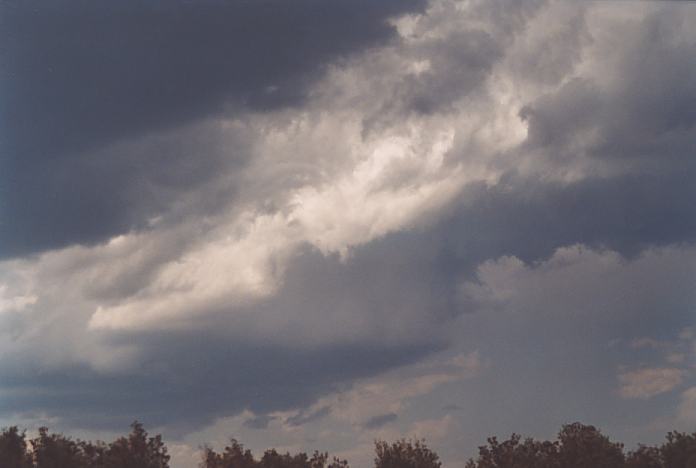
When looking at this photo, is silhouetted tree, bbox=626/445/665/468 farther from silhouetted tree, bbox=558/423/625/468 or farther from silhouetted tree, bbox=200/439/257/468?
silhouetted tree, bbox=200/439/257/468

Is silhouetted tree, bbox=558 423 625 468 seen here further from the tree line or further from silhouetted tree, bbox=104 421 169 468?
silhouetted tree, bbox=104 421 169 468

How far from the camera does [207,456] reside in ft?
372

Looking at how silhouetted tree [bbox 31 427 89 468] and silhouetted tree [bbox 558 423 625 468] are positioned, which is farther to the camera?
silhouetted tree [bbox 558 423 625 468]

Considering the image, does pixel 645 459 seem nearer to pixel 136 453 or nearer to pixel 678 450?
pixel 678 450

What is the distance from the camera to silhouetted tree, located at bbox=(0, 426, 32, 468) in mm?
88938

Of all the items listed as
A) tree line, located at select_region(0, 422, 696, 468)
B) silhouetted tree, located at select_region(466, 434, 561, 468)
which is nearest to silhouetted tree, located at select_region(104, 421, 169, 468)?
tree line, located at select_region(0, 422, 696, 468)

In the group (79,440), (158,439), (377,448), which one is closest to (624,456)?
(377,448)

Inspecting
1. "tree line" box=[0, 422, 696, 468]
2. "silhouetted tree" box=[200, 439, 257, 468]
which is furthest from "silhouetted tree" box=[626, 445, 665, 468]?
"silhouetted tree" box=[200, 439, 257, 468]

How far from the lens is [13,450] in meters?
90.1

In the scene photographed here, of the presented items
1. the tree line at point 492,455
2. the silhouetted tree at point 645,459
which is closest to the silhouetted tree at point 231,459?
the tree line at point 492,455

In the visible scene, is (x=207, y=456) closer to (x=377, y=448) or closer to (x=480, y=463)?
(x=377, y=448)

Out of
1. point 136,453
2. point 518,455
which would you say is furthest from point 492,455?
point 136,453

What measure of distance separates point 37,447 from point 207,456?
2662 centimetres

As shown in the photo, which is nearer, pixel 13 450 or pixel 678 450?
pixel 13 450
